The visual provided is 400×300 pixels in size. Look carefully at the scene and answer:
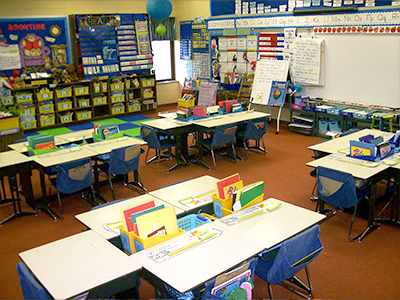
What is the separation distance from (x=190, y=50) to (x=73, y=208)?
792 centimetres

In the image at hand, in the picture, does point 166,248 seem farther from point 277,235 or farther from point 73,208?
point 73,208

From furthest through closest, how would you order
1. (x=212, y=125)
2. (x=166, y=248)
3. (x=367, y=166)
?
(x=212, y=125) → (x=367, y=166) → (x=166, y=248)

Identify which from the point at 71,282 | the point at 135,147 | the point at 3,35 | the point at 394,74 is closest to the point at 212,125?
the point at 135,147

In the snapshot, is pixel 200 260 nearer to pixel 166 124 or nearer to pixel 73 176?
pixel 73 176

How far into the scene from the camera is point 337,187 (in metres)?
4.39

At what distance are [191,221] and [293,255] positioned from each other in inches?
36.8

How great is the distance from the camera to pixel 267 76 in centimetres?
945

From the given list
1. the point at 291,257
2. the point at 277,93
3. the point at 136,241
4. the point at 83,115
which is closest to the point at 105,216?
the point at 136,241

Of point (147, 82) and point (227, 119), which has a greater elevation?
point (147, 82)

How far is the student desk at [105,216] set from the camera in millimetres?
3281

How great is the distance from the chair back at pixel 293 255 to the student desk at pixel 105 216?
A: 38.9 inches

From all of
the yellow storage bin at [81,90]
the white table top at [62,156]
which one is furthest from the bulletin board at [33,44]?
the white table top at [62,156]

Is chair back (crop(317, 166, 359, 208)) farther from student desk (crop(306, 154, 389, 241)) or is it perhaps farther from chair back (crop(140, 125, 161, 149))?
chair back (crop(140, 125, 161, 149))

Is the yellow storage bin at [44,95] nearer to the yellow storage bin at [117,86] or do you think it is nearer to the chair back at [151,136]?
the yellow storage bin at [117,86]
